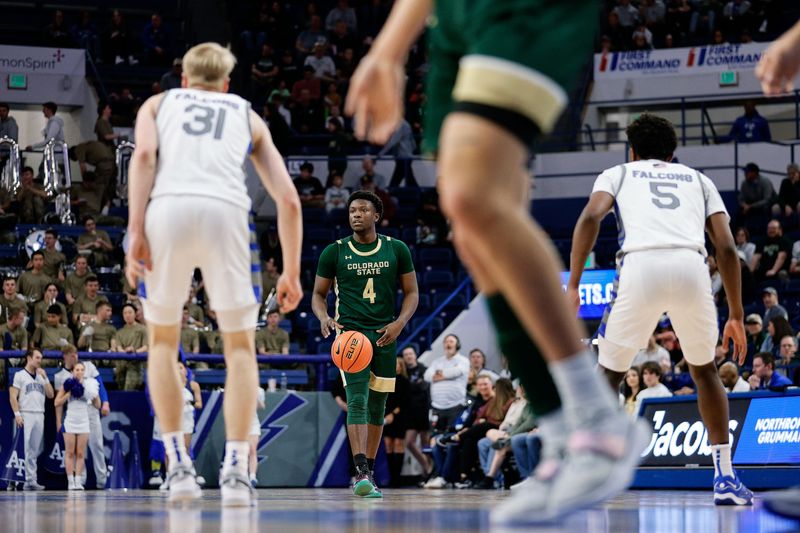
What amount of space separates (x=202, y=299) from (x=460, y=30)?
668 inches

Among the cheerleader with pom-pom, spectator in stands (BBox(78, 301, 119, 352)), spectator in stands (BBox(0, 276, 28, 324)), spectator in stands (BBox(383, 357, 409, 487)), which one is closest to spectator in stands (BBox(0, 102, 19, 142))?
spectator in stands (BBox(0, 276, 28, 324))

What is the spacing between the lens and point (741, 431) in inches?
447

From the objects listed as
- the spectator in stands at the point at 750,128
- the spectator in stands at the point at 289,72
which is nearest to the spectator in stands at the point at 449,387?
the spectator in stands at the point at 750,128

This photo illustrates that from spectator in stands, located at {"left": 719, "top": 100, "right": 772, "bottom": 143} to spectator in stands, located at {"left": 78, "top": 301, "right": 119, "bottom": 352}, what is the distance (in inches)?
513

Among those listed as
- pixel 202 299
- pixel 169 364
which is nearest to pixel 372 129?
pixel 169 364

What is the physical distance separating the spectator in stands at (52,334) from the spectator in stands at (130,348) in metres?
→ 0.73

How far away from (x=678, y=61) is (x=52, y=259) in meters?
13.9

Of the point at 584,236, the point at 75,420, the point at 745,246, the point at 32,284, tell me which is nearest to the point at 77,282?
the point at 32,284

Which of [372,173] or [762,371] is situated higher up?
[372,173]

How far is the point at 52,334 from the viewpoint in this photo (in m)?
17.1

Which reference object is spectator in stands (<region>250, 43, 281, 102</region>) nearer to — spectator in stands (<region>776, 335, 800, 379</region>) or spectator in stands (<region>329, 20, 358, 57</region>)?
spectator in stands (<region>329, 20, 358, 57</region>)

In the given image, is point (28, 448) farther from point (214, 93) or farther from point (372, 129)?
point (372, 129)

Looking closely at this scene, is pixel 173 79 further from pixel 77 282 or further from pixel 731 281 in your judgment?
pixel 731 281

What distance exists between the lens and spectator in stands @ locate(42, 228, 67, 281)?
63.4ft
